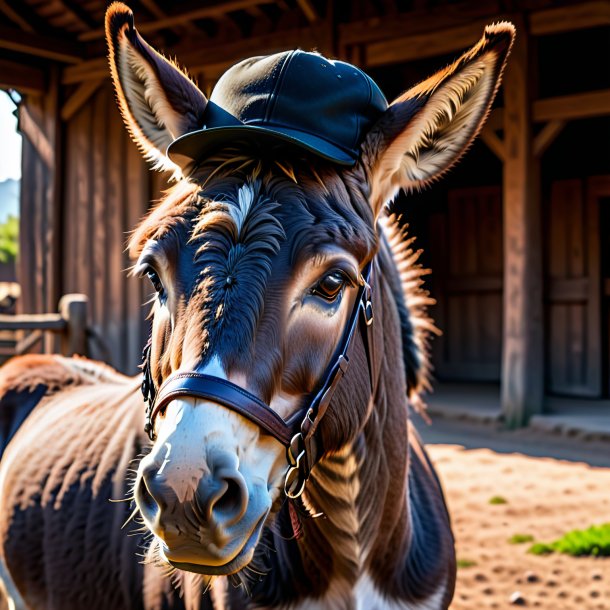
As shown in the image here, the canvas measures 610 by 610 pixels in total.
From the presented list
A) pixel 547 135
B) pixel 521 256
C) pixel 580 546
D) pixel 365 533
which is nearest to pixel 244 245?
pixel 365 533

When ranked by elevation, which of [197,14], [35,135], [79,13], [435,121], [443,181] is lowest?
[435,121]

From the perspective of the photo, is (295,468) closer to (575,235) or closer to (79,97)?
(575,235)

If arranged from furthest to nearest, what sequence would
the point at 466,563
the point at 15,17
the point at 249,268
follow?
the point at 15,17 < the point at 466,563 < the point at 249,268

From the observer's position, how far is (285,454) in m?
1.41

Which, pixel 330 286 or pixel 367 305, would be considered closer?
pixel 330 286

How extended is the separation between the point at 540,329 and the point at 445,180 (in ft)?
12.6

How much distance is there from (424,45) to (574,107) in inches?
64.6

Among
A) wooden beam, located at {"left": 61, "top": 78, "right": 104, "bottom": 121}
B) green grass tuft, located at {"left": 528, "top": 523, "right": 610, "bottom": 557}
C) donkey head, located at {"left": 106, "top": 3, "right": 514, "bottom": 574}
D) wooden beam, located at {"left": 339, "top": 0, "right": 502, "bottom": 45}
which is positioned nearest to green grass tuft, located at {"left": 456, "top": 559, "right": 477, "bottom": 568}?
green grass tuft, located at {"left": 528, "top": 523, "right": 610, "bottom": 557}

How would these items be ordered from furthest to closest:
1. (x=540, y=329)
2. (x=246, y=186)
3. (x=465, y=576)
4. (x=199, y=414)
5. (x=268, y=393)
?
(x=540, y=329), (x=465, y=576), (x=246, y=186), (x=268, y=393), (x=199, y=414)

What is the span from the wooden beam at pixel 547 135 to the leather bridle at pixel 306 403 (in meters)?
6.10

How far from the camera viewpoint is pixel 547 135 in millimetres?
7270

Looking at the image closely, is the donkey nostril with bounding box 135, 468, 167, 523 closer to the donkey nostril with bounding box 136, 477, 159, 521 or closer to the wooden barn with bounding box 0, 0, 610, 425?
the donkey nostril with bounding box 136, 477, 159, 521

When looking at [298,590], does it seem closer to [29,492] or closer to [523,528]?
[29,492]

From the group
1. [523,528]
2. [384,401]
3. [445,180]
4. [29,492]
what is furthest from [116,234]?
[384,401]
